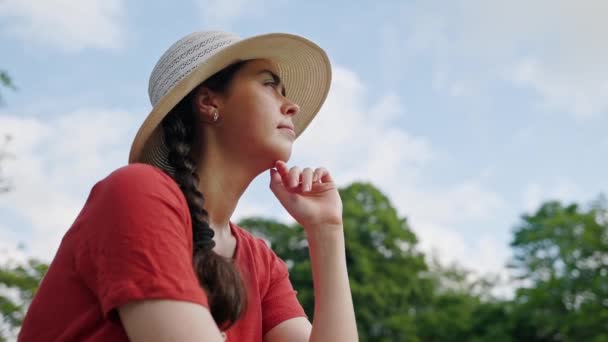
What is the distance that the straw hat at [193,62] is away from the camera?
2533mm

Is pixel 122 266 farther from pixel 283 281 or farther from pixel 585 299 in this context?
pixel 585 299

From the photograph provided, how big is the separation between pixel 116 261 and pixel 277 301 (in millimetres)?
1021

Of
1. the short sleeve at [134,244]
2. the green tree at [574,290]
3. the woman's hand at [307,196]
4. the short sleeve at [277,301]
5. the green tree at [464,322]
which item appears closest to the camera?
the short sleeve at [134,244]

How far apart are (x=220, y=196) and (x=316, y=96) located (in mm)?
949

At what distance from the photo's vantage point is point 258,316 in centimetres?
253

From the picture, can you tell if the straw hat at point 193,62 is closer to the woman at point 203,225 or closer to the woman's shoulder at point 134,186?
the woman at point 203,225

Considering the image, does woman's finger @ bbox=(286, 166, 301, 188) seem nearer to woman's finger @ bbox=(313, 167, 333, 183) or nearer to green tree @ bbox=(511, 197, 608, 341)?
woman's finger @ bbox=(313, 167, 333, 183)

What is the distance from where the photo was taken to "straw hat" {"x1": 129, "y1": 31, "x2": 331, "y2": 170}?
2.53m

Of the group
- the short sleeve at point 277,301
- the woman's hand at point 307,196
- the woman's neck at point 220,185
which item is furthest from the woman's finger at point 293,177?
the short sleeve at point 277,301

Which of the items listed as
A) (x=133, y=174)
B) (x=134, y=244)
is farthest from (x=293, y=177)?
(x=134, y=244)

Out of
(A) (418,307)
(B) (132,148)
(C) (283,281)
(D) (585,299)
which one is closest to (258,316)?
(C) (283,281)

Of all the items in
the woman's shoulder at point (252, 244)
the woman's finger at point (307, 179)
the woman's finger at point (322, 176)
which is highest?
the woman's finger at point (322, 176)

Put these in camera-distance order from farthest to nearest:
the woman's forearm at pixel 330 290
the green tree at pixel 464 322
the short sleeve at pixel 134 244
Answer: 1. the green tree at pixel 464 322
2. the woman's forearm at pixel 330 290
3. the short sleeve at pixel 134 244

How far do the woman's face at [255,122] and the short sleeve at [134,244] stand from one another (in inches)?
25.1
